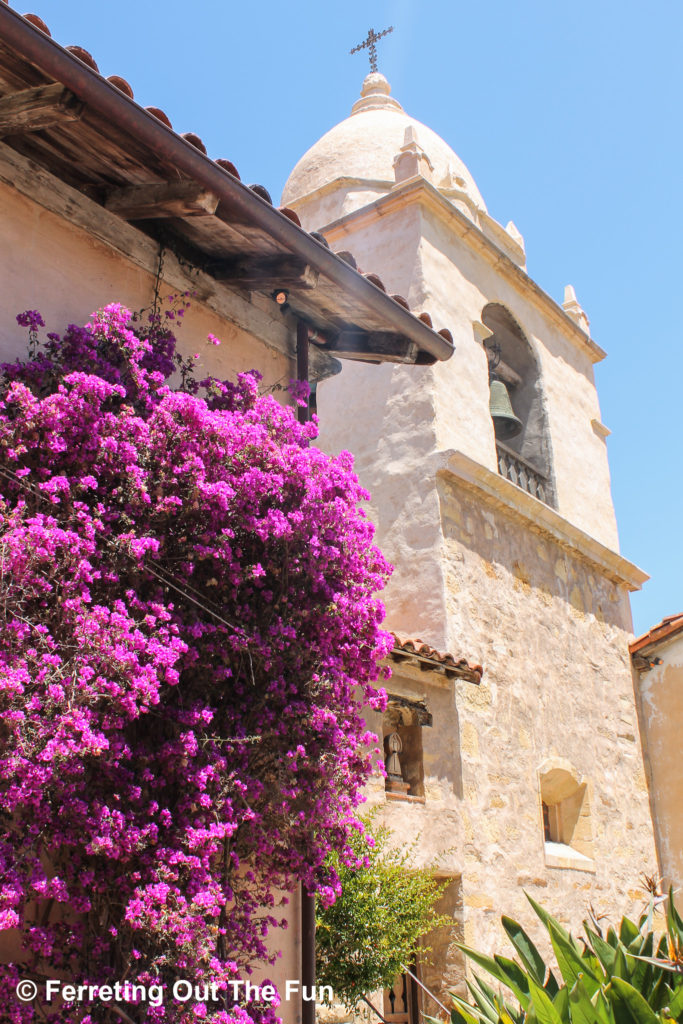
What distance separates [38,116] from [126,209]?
815mm

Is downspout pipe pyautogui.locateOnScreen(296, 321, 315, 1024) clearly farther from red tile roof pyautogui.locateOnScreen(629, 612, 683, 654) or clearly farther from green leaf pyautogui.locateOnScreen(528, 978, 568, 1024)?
red tile roof pyautogui.locateOnScreen(629, 612, 683, 654)

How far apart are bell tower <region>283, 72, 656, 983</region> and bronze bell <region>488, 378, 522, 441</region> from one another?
23 mm

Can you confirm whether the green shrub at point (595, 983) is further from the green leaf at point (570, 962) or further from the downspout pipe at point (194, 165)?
the downspout pipe at point (194, 165)

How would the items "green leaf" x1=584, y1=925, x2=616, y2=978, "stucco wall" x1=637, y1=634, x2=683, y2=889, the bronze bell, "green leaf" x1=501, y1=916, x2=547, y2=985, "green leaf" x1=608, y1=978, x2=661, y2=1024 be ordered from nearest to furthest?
"green leaf" x1=608, y1=978, x2=661, y2=1024, "green leaf" x1=584, y1=925, x2=616, y2=978, "green leaf" x1=501, y1=916, x2=547, y2=985, "stucco wall" x1=637, y1=634, x2=683, y2=889, the bronze bell

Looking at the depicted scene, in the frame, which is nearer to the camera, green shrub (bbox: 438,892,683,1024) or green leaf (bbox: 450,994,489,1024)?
green shrub (bbox: 438,892,683,1024)

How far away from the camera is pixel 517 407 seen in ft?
41.0

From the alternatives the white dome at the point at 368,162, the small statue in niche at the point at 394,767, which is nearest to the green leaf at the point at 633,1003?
the small statue in niche at the point at 394,767

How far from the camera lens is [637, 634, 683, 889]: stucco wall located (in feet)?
36.5

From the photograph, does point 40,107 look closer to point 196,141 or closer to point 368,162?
point 196,141

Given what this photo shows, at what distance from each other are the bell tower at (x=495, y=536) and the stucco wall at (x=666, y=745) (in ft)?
0.94

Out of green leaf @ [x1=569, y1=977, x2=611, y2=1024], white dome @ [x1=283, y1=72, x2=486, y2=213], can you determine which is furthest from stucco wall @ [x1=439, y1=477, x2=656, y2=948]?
white dome @ [x1=283, y1=72, x2=486, y2=213]

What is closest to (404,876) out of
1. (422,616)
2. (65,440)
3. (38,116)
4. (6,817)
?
(422,616)

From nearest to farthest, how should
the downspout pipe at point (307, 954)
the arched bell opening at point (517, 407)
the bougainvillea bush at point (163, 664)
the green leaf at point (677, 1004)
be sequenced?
the bougainvillea bush at point (163, 664) < the green leaf at point (677, 1004) < the downspout pipe at point (307, 954) < the arched bell opening at point (517, 407)

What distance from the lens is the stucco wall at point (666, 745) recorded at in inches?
438
